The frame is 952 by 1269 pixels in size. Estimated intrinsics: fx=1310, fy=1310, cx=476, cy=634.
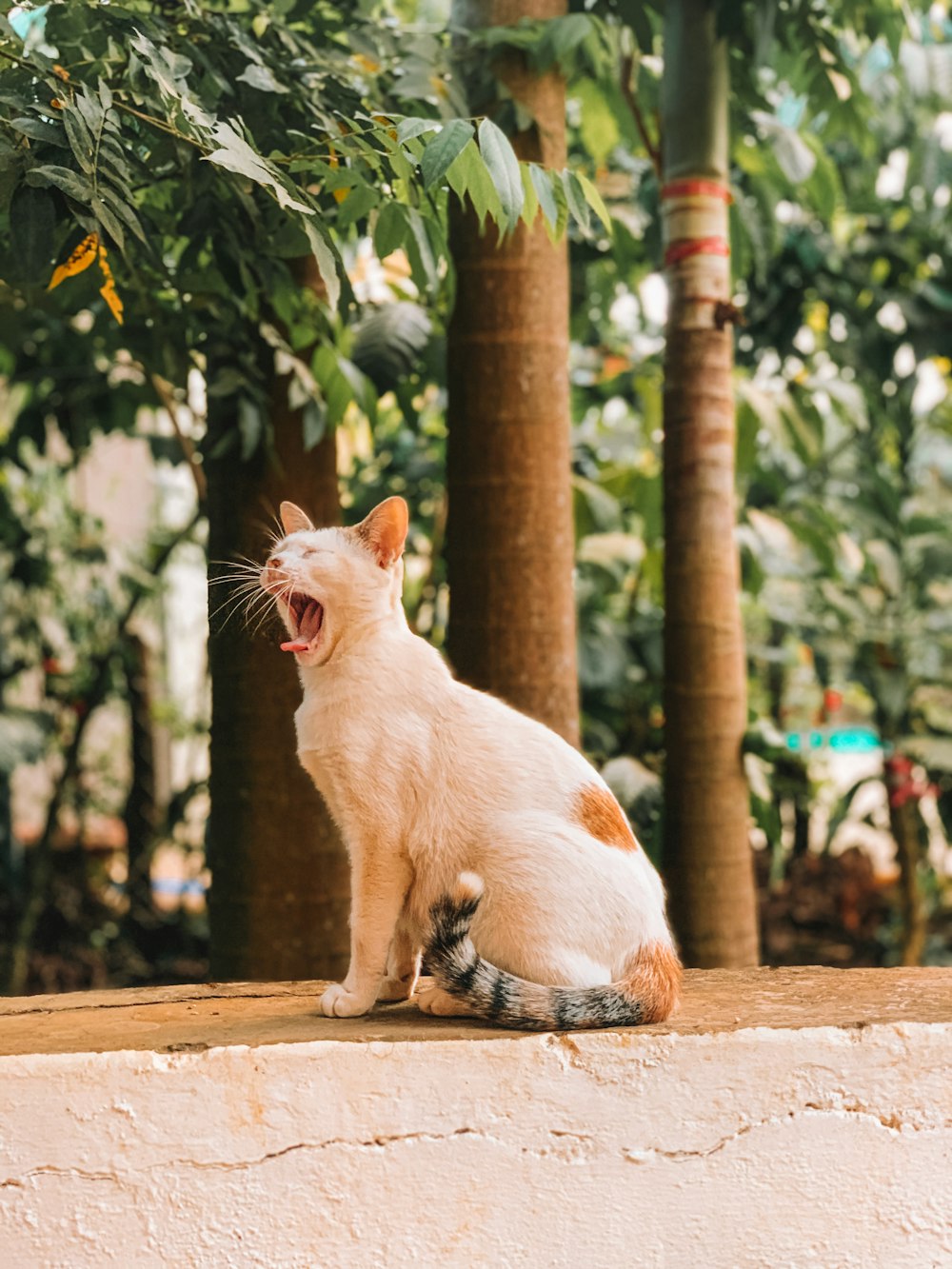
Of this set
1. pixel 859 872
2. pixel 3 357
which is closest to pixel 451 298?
pixel 3 357

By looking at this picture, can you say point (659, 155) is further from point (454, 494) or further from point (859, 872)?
point (859, 872)

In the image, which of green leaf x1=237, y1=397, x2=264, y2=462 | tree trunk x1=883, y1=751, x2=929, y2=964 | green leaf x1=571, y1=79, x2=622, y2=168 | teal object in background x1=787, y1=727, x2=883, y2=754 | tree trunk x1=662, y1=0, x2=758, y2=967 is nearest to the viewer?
green leaf x1=237, y1=397, x2=264, y2=462

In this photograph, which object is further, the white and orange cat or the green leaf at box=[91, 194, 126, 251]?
the white and orange cat

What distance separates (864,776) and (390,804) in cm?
334

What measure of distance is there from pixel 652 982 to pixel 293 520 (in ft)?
3.06

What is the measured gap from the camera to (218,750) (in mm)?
2811

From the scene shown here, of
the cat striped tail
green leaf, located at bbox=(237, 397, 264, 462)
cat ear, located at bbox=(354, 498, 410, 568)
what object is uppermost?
green leaf, located at bbox=(237, 397, 264, 462)

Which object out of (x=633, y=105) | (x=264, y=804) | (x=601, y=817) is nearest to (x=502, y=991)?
(x=601, y=817)

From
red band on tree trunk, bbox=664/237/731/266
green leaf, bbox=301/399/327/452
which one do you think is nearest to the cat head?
green leaf, bbox=301/399/327/452

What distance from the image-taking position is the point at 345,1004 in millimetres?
2018

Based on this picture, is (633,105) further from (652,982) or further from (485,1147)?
(485,1147)

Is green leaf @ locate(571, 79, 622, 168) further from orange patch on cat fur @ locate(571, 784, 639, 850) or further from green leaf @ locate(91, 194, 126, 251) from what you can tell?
orange patch on cat fur @ locate(571, 784, 639, 850)

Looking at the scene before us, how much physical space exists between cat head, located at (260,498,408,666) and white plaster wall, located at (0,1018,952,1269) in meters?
0.62

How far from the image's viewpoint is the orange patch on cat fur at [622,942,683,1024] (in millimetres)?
1895
